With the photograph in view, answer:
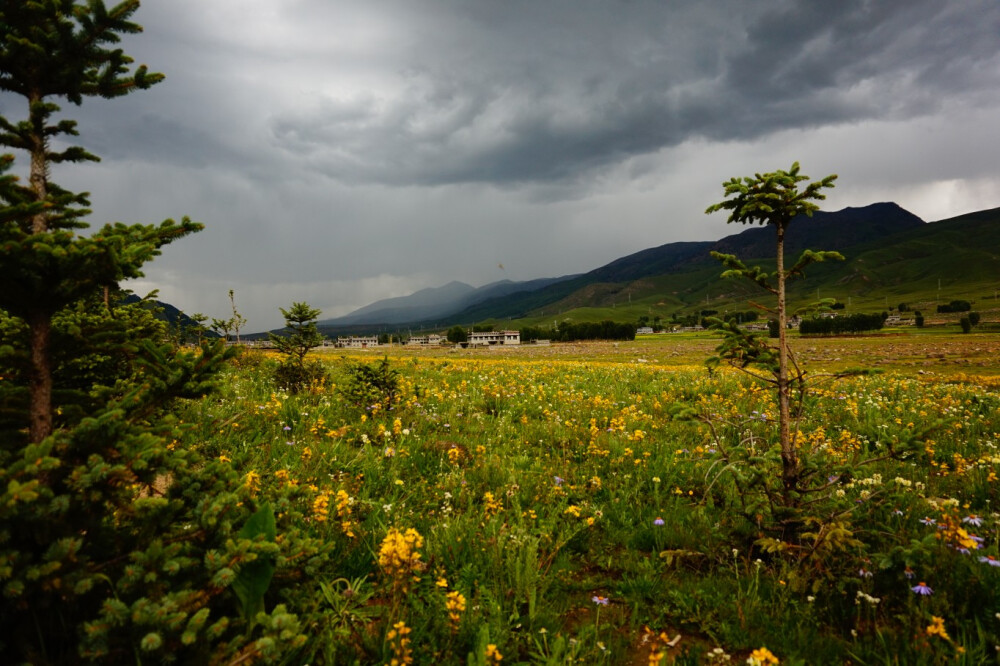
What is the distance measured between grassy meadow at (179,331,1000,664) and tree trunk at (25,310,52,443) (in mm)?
1167

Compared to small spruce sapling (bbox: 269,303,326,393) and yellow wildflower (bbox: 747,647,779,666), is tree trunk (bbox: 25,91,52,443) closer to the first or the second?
yellow wildflower (bbox: 747,647,779,666)

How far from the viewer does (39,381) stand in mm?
2662

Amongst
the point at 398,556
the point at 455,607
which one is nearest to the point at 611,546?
the point at 455,607

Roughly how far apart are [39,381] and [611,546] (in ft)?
16.7

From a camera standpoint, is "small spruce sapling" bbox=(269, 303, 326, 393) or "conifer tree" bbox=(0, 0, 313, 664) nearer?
"conifer tree" bbox=(0, 0, 313, 664)

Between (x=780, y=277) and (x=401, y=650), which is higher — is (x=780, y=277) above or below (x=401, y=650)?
above

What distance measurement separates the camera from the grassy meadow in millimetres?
3164

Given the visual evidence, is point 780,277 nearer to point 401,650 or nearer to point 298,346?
point 401,650

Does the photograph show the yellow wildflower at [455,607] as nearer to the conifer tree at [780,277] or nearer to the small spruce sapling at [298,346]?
the conifer tree at [780,277]

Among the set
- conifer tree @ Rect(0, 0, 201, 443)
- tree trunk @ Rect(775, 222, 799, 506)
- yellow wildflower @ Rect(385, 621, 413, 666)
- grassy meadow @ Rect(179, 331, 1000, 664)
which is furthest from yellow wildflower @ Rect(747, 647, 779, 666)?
conifer tree @ Rect(0, 0, 201, 443)

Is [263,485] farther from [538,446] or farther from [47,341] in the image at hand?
[538,446]

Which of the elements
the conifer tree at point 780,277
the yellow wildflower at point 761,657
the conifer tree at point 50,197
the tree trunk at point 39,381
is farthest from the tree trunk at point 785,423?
the tree trunk at point 39,381

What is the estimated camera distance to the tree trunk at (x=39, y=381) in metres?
2.62

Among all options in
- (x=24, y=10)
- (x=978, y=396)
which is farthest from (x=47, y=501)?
(x=978, y=396)
